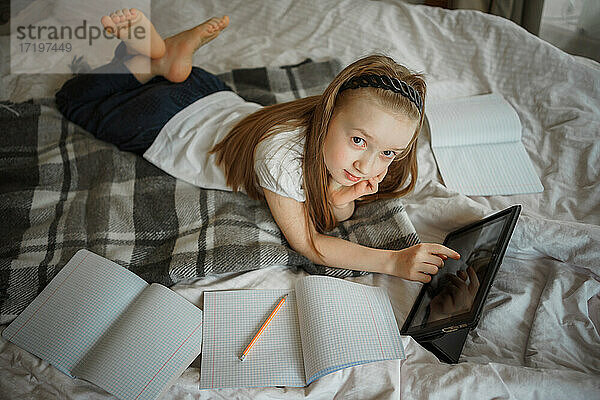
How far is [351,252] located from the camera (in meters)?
0.98

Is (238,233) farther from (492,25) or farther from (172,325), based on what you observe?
(492,25)

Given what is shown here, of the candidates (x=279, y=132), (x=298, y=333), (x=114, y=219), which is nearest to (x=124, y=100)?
(x=114, y=219)

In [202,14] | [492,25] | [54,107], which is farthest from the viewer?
[202,14]

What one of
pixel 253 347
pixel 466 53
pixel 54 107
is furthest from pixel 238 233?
pixel 466 53

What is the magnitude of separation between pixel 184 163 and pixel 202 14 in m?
0.72

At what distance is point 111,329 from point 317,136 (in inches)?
19.4

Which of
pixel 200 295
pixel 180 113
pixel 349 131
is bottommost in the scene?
pixel 200 295

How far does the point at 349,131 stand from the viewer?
88cm

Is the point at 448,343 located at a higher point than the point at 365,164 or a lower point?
lower

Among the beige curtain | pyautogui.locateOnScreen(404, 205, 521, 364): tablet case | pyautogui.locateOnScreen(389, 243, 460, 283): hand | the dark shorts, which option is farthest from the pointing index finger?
the beige curtain

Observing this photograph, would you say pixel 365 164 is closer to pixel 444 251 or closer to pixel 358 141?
pixel 358 141

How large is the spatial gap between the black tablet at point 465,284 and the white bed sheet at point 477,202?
46 millimetres

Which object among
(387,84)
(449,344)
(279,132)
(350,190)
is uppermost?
(387,84)

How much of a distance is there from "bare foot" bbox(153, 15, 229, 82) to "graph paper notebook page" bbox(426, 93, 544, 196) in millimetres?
589
